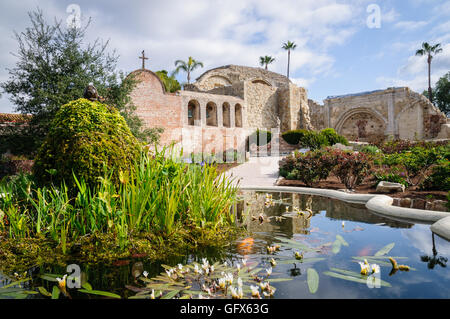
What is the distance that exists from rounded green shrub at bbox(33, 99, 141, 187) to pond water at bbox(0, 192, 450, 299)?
0.87 meters

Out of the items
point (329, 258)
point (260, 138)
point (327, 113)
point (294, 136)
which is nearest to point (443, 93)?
point (327, 113)

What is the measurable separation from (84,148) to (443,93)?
39079mm

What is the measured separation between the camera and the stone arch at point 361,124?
976 inches

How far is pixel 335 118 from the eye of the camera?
26641 millimetres

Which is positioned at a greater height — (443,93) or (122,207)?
(443,93)

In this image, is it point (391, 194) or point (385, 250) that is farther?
point (391, 194)

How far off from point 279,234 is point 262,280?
99cm

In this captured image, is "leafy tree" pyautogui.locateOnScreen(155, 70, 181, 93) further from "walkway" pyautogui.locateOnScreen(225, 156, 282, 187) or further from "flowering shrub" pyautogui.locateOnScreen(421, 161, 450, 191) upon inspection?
"flowering shrub" pyautogui.locateOnScreen(421, 161, 450, 191)

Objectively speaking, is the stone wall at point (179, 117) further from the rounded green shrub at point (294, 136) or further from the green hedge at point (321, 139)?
the green hedge at point (321, 139)

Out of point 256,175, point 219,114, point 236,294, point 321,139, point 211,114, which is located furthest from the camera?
point 211,114

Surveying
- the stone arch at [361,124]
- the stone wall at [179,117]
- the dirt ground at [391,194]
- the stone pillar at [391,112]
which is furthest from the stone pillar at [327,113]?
the dirt ground at [391,194]

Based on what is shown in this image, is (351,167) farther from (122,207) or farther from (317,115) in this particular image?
(317,115)

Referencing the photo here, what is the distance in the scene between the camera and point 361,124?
2584 centimetres
